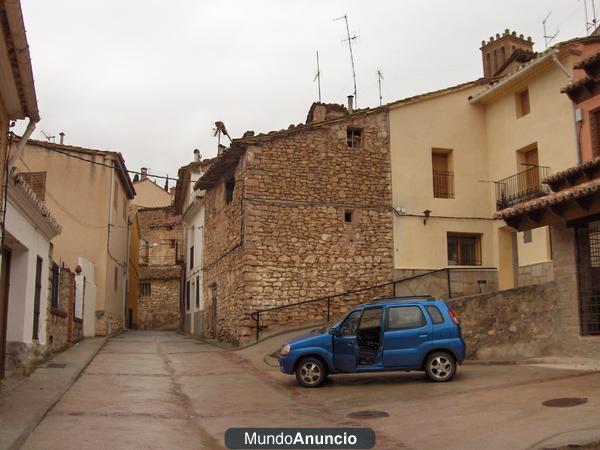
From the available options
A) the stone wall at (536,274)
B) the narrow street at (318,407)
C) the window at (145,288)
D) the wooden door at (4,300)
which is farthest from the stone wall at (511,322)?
the window at (145,288)

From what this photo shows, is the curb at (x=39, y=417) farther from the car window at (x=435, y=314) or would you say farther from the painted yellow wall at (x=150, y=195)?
the painted yellow wall at (x=150, y=195)

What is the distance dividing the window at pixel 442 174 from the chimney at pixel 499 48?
4.41 meters

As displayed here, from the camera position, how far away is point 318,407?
9.95 m

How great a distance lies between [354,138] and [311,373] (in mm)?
10894

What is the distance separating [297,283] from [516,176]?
7.89 metres

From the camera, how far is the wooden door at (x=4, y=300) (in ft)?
35.3

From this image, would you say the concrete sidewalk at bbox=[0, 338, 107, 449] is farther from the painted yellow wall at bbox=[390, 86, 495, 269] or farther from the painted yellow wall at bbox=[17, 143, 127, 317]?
the painted yellow wall at bbox=[390, 86, 495, 269]

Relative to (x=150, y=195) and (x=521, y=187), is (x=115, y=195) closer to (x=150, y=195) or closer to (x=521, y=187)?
(x=521, y=187)

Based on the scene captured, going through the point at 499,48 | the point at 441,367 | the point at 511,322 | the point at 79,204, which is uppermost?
the point at 499,48

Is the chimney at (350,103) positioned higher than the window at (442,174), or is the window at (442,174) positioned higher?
the chimney at (350,103)

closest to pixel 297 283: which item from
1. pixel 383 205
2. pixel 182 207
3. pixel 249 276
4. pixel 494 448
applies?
pixel 249 276

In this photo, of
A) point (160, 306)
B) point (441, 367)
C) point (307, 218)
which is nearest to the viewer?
point (441, 367)

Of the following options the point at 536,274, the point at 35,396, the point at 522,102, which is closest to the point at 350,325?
the point at 35,396

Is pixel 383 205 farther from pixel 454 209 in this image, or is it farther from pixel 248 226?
pixel 248 226
